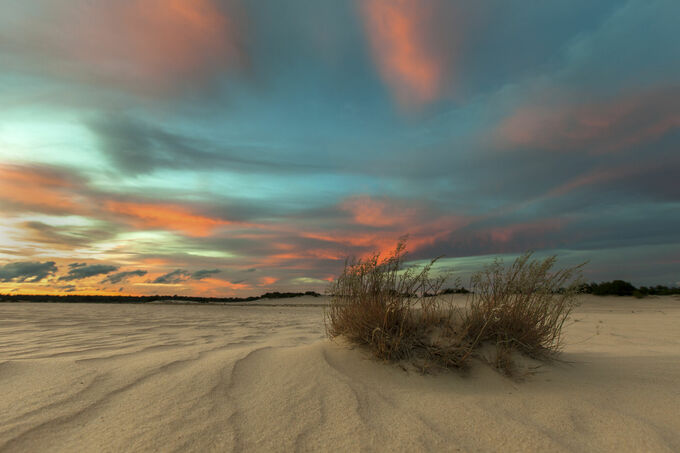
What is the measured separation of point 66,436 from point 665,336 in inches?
371

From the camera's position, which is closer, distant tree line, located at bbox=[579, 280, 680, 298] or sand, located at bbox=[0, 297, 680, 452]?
sand, located at bbox=[0, 297, 680, 452]

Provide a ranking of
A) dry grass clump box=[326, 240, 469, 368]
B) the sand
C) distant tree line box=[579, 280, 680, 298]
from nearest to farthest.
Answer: the sand, dry grass clump box=[326, 240, 469, 368], distant tree line box=[579, 280, 680, 298]

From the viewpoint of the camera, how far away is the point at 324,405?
2533 millimetres

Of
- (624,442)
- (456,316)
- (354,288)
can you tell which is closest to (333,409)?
(354,288)

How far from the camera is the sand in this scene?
2.17 m

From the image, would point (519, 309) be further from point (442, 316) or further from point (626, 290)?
point (626, 290)

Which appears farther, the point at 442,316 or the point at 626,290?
the point at 626,290

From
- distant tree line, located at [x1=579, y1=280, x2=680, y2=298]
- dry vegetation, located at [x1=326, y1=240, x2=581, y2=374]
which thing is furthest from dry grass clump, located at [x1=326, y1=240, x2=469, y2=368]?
distant tree line, located at [x1=579, y1=280, x2=680, y2=298]

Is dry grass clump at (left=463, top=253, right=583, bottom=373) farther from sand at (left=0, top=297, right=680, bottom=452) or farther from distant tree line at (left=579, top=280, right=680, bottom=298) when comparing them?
distant tree line at (left=579, top=280, right=680, bottom=298)

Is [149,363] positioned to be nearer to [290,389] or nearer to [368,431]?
[290,389]

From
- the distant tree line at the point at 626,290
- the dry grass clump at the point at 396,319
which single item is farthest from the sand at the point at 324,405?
the distant tree line at the point at 626,290

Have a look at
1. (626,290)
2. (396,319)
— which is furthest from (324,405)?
(626,290)

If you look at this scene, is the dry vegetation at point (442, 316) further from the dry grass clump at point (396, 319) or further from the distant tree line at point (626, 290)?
the distant tree line at point (626, 290)

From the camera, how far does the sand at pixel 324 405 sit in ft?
7.12
